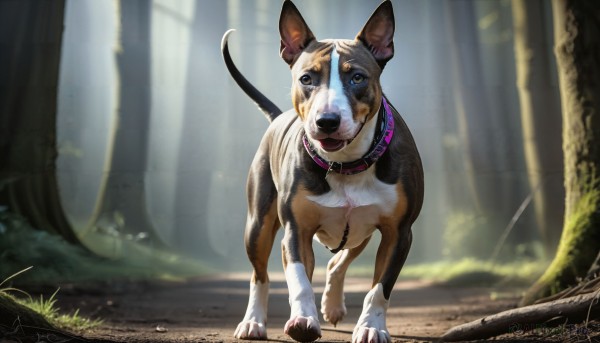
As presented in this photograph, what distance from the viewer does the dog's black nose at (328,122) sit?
373cm

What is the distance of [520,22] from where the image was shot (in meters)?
10.9

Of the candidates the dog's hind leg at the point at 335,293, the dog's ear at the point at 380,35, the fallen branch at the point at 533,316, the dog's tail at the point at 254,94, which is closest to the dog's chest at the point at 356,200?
the dog's ear at the point at 380,35

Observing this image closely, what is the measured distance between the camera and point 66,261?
947cm

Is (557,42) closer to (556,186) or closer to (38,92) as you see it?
(556,186)

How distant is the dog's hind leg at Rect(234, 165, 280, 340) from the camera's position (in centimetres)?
484

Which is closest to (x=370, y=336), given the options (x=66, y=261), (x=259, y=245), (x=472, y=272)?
(x=259, y=245)

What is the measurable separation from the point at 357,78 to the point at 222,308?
4397 mm

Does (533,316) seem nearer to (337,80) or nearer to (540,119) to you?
(337,80)

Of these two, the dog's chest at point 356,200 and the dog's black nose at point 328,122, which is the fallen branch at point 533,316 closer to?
the dog's chest at point 356,200

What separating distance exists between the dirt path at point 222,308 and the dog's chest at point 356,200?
89 cm

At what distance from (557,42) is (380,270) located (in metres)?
3.11

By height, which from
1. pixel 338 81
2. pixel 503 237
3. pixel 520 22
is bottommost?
pixel 503 237

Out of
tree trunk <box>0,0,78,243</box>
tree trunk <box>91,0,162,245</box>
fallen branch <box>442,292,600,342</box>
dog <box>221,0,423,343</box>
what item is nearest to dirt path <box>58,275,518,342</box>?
fallen branch <box>442,292,600,342</box>

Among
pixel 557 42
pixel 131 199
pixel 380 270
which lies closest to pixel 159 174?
pixel 131 199
